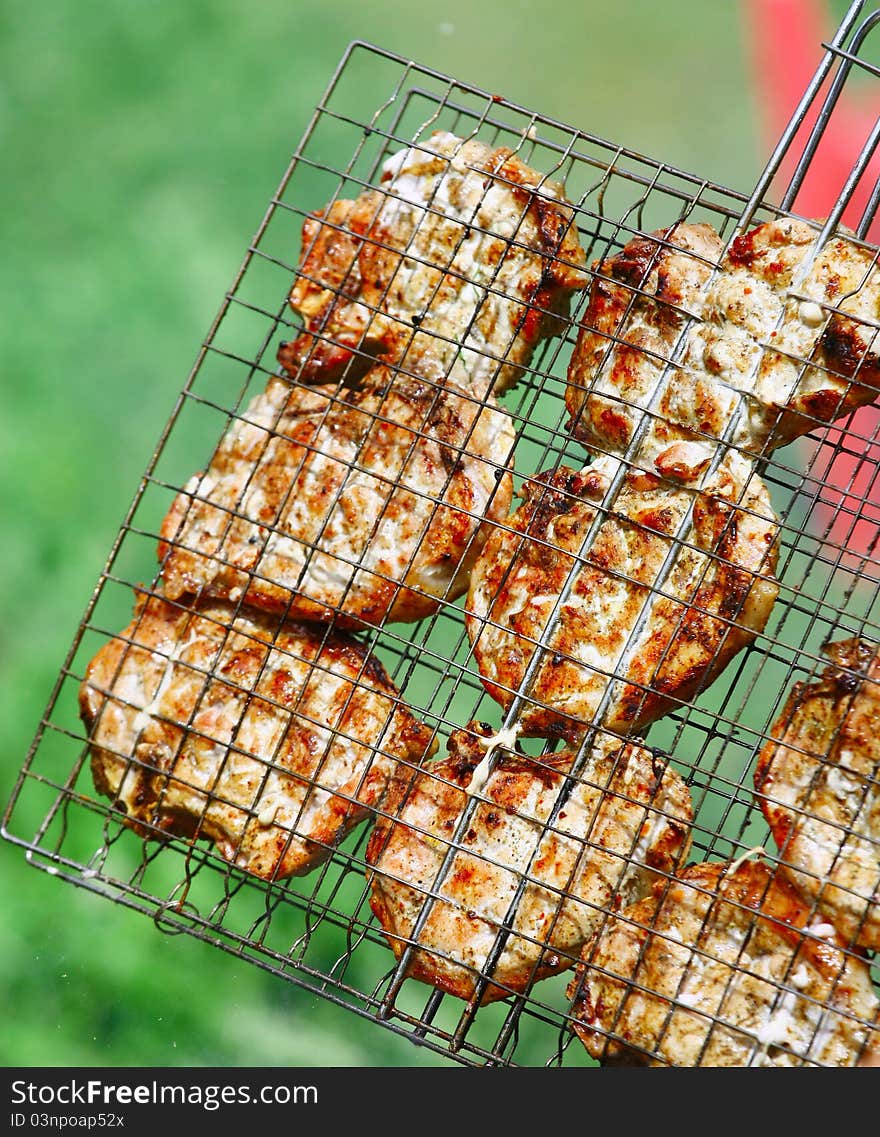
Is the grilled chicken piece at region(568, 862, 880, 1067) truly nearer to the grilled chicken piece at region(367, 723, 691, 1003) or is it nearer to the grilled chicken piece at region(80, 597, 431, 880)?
the grilled chicken piece at region(367, 723, 691, 1003)

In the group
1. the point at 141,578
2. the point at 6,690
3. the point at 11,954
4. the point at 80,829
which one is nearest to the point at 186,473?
the point at 141,578

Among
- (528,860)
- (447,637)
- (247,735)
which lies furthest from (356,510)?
(447,637)

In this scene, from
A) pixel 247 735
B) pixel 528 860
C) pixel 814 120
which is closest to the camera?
pixel 528 860

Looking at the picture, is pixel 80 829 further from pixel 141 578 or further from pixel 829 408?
pixel 829 408

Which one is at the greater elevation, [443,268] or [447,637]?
[443,268]

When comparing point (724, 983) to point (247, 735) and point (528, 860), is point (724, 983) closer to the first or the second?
point (528, 860)

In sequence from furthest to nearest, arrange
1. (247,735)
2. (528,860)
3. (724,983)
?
(247,735) → (528,860) → (724,983)
